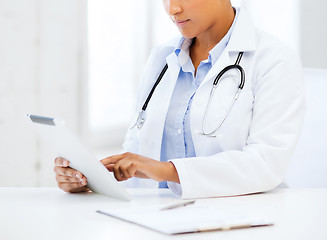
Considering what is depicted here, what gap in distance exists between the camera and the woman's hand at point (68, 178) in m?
1.34

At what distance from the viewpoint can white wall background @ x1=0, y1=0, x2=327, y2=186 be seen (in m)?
2.36

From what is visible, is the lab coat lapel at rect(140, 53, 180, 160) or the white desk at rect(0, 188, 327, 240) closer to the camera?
the white desk at rect(0, 188, 327, 240)

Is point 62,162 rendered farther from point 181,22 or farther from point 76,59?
point 76,59

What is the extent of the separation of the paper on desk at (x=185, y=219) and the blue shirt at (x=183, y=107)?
551 mm

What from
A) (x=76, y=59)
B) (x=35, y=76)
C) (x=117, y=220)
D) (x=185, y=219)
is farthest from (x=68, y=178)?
(x=76, y=59)

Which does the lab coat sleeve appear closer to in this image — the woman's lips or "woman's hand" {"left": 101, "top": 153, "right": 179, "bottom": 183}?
"woman's hand" {"left": 101, "top": 153, "right": 179, "bottom": 183}

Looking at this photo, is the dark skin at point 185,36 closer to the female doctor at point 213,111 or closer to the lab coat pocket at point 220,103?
the female doctor at point 213,111

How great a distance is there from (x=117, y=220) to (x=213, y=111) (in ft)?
1.92

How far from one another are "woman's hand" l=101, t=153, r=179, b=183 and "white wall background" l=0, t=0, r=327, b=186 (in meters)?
1.15

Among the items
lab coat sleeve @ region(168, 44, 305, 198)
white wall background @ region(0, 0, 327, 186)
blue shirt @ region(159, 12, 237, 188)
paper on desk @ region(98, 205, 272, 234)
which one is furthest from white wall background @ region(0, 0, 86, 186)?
paper on desk @ region(98, 205, 272, 234)

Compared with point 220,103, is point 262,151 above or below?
below

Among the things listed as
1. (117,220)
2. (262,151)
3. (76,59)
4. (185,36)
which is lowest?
(117,220)

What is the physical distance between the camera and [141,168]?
1286 mm

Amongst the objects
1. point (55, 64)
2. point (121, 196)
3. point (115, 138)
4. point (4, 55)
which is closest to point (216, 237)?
point (121, 196)
